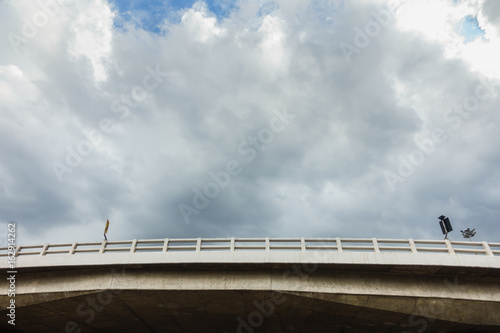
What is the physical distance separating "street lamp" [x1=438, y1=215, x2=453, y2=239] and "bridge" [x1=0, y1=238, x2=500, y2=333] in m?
4.53

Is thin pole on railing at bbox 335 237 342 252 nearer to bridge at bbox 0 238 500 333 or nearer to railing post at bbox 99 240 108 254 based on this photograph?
bridge at bbox 0 238 500 333

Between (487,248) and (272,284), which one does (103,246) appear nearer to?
(272,284)

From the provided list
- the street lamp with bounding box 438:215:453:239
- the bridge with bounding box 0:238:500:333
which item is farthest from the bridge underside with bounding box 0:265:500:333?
the street lamp with bounding box 438:215:453:239

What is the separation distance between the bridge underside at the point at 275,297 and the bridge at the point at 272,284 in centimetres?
5

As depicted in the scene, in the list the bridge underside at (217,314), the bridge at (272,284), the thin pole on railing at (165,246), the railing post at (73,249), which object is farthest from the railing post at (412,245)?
the railing post at (73,249)

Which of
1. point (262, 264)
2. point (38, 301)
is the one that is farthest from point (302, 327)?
point (38, 301)

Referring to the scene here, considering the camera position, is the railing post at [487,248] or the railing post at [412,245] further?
the railing post at [412,245]

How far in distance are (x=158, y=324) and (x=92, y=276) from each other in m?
5.40

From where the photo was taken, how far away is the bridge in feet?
46.7

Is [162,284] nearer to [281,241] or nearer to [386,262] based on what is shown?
[281,241]

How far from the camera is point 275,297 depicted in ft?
49.1

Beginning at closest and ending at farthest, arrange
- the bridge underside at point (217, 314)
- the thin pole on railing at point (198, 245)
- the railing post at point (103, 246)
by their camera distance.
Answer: the bridge underside at point (217, 314) → the thin pole on railing at point (198, 245) → the railing post at point (103, 246)

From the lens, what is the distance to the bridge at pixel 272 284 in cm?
1423

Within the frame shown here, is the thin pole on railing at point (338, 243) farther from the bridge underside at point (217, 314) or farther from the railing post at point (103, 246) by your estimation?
the railing post at point (103, 246)
